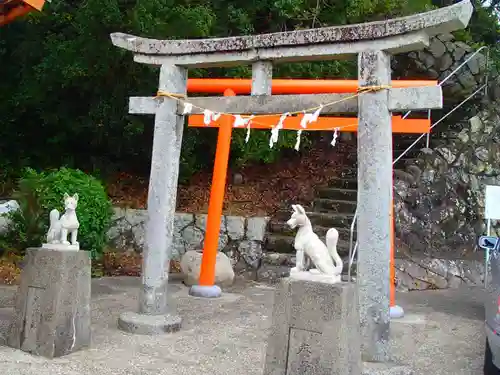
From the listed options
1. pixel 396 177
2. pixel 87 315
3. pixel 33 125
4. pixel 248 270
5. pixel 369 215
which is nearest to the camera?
pixel 369 215

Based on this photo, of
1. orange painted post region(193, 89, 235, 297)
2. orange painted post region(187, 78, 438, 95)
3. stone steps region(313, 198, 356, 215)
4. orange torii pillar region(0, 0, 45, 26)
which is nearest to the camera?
orange painted post region(187, 78, 438, 95)

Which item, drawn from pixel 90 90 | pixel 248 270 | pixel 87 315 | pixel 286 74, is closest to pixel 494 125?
pixel 286 74

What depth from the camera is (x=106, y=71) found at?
9312 millimetres

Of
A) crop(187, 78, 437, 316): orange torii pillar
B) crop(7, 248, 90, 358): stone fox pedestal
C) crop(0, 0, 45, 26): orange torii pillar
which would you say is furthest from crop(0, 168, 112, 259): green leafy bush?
crop(7, 248, 90, 358): stone fox pedestal

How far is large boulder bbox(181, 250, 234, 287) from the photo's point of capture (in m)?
8.09

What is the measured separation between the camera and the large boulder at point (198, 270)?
26.6 ft

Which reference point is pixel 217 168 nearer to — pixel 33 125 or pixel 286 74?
pixel 286 74

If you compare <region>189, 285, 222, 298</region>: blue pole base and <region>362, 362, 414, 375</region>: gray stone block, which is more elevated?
<region>189, 285, 222, 298</region>: blue pole base

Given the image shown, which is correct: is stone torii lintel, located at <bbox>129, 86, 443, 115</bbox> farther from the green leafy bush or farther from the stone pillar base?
the green leafy bush

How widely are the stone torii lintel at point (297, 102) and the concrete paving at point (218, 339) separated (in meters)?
2.12

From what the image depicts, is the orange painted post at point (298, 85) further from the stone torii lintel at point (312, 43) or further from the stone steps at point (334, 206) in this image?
the stone steps at point (334, 206)

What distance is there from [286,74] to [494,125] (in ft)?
14.3

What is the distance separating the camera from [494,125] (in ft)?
35.7

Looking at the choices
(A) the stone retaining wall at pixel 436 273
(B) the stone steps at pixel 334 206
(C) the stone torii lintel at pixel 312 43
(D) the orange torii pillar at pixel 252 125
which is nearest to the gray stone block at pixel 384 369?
(D) the orange torii pillar at pixel 252 125
